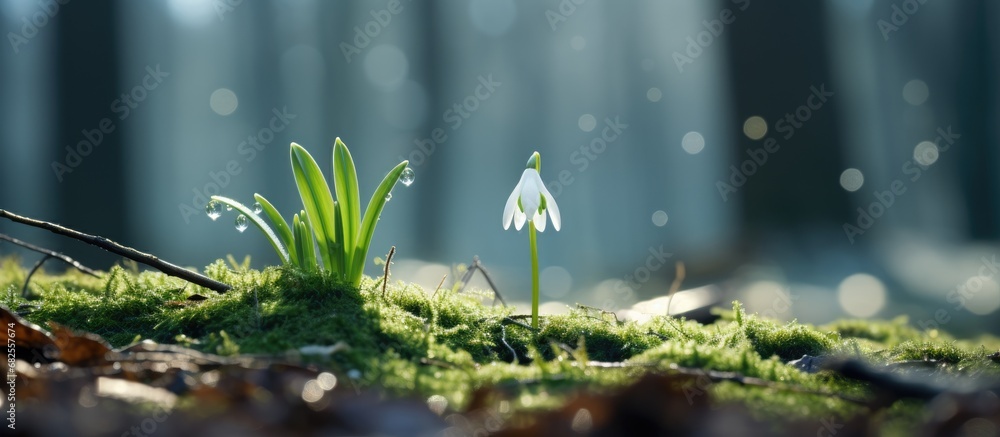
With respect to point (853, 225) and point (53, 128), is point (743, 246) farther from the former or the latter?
point (53, 128)

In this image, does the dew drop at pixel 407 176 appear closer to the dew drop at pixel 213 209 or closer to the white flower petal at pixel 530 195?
the white flower petal at pixel 530 195

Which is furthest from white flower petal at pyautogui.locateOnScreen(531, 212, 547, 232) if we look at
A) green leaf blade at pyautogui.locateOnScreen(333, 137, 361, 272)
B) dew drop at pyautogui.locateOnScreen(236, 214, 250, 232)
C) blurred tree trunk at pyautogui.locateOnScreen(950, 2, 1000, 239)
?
blurred tree trunk at pyautogui.locateOnScreen(950, 2, 1000, 239)

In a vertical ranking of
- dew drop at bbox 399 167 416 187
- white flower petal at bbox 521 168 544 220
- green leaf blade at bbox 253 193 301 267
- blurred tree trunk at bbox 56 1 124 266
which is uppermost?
blurred tree trunk at bbox 56 1 124 266

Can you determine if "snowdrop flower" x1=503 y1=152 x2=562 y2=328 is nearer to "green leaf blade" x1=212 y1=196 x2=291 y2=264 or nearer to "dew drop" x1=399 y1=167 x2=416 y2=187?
"dew drop" x1=399 y1=167 x2=416 y2=187

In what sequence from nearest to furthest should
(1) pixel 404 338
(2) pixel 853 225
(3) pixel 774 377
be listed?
1. (3) pixel 774 377
2. (1) pixel 404 338
3. (2) pixel 853 225

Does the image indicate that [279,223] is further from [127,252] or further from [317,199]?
[127,252]

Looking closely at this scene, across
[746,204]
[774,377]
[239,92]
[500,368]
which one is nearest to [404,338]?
[500,368]

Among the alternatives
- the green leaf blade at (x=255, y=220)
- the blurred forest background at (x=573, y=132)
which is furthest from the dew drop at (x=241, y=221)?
the blurred forest background at (x=573, y=132)
